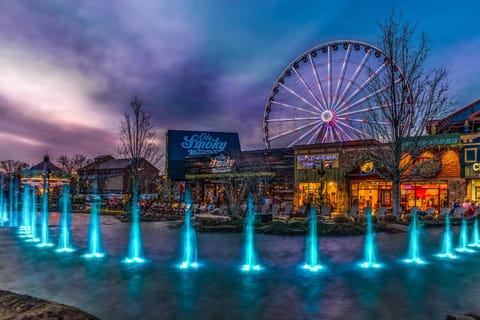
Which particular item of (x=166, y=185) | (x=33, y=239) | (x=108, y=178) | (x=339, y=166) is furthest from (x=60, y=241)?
(x=108, y=178)

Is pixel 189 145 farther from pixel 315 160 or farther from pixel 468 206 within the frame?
pixel 468 206

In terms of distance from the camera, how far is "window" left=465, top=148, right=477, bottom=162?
23703 mm

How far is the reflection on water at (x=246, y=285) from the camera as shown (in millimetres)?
5586

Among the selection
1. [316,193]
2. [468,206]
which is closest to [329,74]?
[316,193]

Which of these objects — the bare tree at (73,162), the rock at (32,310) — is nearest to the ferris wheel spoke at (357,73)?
the rock at (32,310)

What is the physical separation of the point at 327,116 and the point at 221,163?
1087 centimetres

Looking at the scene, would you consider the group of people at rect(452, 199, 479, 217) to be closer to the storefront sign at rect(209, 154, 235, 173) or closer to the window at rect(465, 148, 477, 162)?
the window at rect(465, 148, 477, 162)

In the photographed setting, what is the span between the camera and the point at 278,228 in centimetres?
1526

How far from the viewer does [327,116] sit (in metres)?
32.8

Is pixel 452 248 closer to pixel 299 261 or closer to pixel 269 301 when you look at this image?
pixel 299 261

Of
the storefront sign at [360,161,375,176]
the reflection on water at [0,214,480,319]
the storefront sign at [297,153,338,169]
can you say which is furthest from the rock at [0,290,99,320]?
the storefront sign at [297,153,338,169]

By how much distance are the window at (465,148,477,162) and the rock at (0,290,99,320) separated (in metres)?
25.2

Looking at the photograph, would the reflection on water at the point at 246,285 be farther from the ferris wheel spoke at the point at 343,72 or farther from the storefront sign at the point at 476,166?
the ferris wheel spoke at the point at 343,72

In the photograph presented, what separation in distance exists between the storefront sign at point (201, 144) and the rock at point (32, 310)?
4422 cm
